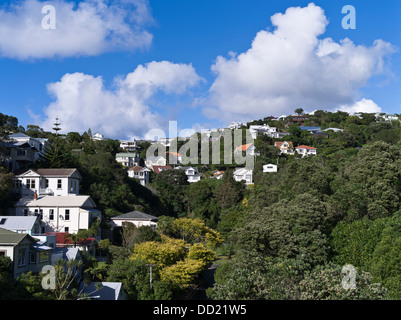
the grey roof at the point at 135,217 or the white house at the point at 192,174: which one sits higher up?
the white house at the point at 192,174

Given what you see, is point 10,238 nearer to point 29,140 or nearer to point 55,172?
point 55,172

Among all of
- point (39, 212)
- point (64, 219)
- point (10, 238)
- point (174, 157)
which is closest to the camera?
point (10, 238)

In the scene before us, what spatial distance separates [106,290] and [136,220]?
1453 centimetres

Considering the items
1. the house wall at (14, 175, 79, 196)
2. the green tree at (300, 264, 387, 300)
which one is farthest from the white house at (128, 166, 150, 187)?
the green tree at (300, 264, 387, 300)

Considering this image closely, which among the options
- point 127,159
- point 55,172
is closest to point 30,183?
point 55,172

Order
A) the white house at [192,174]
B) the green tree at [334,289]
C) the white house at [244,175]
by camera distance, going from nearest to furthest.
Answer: the green tree at [334,289]
the white house at [244,175]
the white house at [192,174]

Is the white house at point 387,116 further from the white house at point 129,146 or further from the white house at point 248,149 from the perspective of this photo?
the white house at point 129,146

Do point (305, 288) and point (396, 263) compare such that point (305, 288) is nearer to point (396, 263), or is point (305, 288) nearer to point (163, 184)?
point (396, 263)

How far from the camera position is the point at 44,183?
3438cm

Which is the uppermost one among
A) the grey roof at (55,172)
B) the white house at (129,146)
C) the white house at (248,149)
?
the white house at (129,146)

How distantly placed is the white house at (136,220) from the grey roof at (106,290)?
13482 millimetres

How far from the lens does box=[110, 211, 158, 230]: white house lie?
33.6m

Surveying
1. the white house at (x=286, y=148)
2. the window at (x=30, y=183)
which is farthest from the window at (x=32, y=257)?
the white house at (x=286, y=148)

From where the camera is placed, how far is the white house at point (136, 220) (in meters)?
33.6
